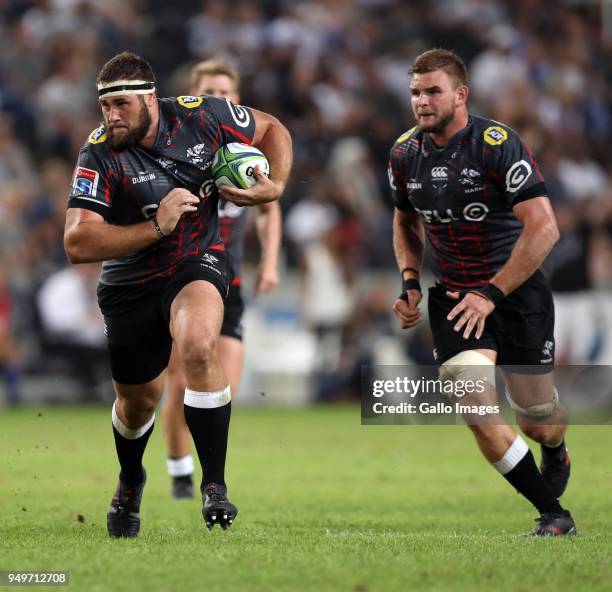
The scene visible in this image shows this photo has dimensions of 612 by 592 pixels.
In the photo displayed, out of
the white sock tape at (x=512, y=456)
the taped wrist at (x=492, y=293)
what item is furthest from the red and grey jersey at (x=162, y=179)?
the white sock tape at (x=512, y=456)

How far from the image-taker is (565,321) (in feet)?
54.0

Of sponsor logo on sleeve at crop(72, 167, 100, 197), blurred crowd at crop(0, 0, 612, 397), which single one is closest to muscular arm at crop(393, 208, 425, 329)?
sponsor logo on sleeve at crop(72, 167, 100, 197)

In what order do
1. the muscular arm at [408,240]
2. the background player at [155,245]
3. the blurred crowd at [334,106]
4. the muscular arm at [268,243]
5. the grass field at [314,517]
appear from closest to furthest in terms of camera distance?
the grass field at [314,517], the background player at [155,245], the muscular arm at [408,240], the muscular arm at [268,243], the blurred crowd at [334,106]

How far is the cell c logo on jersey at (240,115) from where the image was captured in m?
6.81

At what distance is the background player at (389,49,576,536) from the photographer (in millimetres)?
6562

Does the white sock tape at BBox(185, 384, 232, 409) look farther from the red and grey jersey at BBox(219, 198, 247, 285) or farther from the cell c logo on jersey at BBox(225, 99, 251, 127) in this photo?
the red and grey jersey at BBox(219, 198, 247, 285)

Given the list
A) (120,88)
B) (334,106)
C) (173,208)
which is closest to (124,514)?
(173,208)

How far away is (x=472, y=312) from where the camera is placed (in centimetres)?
655

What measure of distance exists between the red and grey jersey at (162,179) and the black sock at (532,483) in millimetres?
1963

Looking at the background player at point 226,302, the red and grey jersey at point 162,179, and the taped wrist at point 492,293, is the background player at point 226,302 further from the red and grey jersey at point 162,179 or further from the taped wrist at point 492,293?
the taped wrist at point 492,293

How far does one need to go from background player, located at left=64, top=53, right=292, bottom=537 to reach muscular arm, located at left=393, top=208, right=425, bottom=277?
0.98 m

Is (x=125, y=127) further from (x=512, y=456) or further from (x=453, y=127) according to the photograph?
(x=512, y=456)

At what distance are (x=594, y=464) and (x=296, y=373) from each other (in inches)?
267

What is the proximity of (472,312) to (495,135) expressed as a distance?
1002 millimetres
